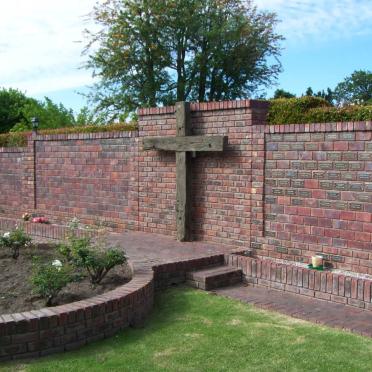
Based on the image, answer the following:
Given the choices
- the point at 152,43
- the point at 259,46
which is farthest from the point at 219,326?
the point at 259,46

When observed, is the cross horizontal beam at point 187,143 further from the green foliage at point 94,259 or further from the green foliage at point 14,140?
the green foliage at point 14,140

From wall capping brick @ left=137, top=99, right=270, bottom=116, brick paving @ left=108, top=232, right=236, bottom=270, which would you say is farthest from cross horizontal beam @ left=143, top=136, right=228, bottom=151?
brick paving @ left=108, top=232, right=236, bottom=270

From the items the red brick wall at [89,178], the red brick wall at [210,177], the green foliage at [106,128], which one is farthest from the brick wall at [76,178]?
the green foliage at [106,128]

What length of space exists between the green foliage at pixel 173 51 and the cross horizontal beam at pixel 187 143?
67.2ft

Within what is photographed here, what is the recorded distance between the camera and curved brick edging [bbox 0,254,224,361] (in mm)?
4258

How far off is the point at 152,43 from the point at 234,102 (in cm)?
2181

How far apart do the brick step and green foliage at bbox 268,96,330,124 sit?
2099 mm

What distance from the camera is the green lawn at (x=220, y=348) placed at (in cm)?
408

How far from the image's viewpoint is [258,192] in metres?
7.27

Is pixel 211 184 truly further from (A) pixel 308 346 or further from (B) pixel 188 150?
(A) pixel 308 346

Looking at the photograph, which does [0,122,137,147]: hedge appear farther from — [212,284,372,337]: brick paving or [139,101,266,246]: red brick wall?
[212,284,372,337]: brick paving

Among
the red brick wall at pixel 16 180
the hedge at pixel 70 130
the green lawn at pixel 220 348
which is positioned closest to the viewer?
the green lawn at pixel 220 348

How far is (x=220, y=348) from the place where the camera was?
4418 mm

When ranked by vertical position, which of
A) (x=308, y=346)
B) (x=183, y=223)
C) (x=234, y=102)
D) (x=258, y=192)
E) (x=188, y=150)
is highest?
(x=234, y=102)
